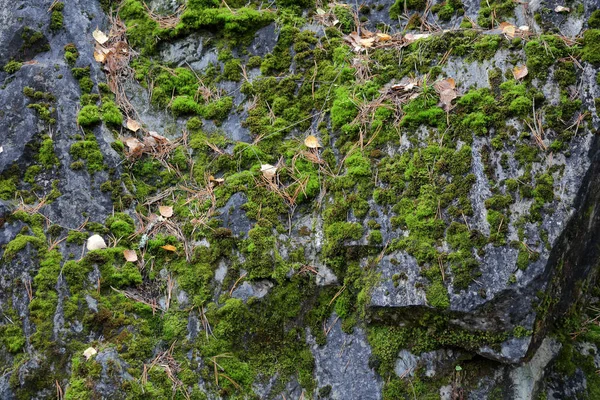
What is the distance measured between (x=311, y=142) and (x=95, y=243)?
188cm

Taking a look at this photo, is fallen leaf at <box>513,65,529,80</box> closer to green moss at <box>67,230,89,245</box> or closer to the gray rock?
the gray rock

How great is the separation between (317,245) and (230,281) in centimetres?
70

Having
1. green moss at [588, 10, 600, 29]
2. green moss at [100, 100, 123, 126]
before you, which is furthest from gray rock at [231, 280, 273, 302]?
green moss at [588, 10, 600, 29]

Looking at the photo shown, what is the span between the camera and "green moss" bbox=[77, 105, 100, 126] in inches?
157

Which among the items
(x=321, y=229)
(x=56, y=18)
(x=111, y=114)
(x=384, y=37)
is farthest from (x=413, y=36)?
(x=56, y=18)

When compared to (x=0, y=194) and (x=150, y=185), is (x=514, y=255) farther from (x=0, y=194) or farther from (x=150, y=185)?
(x=0, y=194)

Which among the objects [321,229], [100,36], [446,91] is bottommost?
[321,229]

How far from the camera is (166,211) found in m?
3.85

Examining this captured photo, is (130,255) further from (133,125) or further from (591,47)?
(591,47)

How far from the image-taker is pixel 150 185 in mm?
4062

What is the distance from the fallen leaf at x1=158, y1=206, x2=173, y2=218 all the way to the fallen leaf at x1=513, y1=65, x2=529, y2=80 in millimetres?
2888

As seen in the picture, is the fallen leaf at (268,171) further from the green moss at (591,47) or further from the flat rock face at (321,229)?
the green moss at (591,47)

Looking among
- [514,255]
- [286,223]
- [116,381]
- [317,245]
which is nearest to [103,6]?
[286,223]

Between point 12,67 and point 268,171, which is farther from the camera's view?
point 12,67
